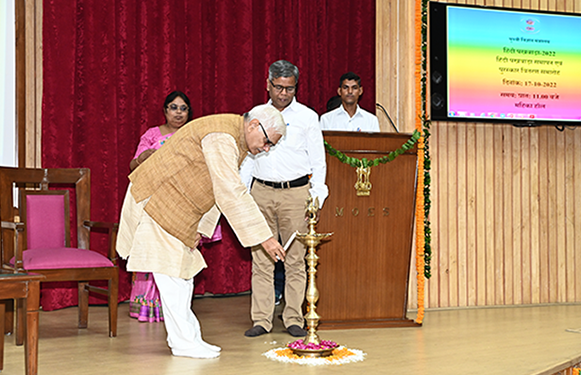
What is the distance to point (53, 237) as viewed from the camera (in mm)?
4395

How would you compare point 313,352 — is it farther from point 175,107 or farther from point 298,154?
point 175,107

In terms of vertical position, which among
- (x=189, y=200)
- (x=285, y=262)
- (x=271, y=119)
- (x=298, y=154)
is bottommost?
(x=285, y=262)

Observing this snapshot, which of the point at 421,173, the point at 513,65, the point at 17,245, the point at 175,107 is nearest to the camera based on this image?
the point at 17,245

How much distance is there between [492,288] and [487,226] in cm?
53

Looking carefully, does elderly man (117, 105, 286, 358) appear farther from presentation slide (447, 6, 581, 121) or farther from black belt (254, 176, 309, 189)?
presentation slide (447, 6, 581, 121)

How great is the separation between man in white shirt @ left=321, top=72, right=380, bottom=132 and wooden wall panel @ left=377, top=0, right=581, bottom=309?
8.7 inches

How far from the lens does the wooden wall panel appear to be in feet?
17.6

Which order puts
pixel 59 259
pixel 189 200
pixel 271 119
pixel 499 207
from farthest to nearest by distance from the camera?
pixel 499 207
pixel 59 259
pixel 189 200
pixel 271 119

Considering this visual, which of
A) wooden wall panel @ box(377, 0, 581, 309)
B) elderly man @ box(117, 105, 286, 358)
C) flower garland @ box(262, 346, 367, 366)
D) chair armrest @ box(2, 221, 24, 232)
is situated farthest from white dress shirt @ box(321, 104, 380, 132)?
chair armrest @ box(2, 221, 24, 232)

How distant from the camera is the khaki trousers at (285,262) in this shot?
4.19 meters

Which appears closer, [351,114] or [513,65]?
[351,114]

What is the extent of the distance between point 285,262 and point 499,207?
2.31m

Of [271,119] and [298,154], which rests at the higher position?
[271,119]

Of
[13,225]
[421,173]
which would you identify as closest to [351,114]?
[421,173]
